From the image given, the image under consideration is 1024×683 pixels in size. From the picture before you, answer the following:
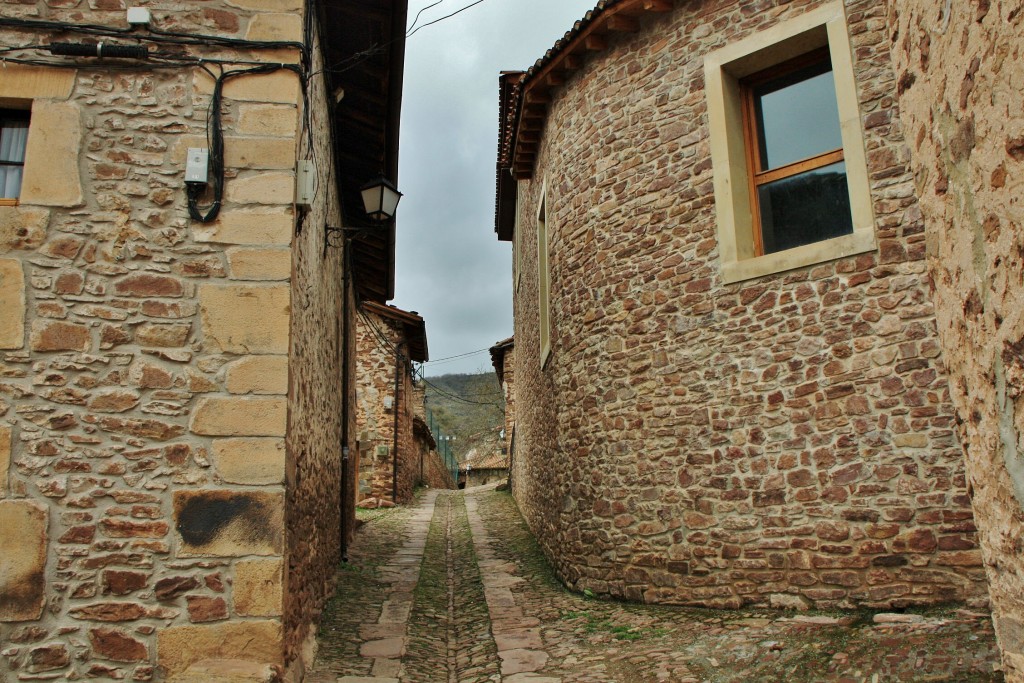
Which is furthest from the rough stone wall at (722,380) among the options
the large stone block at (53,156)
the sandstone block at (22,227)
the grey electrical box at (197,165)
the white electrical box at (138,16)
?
the sandstone block at (22,227)

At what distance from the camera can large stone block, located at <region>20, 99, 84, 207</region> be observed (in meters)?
4.24

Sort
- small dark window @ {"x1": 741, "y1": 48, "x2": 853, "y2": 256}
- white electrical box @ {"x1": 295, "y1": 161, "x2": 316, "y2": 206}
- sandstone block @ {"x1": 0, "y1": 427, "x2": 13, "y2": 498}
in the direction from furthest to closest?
small dark window @ {"x1": 741, "y1": 48, "x2": 853, "y2": 256} < white electrical box @ {"x1": 295, "y1": 161, "x2": 316, "y2": 206} < sandstone block @ {"x1": 0, "y1": 427, "x2": 13, "y2": 498}

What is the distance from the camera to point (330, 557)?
6895mm

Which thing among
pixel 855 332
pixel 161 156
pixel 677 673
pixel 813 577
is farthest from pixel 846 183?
pixel 161 156

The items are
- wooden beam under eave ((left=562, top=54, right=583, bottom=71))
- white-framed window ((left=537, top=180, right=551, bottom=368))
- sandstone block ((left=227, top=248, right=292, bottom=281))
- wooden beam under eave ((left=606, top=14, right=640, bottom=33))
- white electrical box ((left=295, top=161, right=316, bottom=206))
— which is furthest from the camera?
white-framed window ((left=537, top=180, right=551, bottom=368))

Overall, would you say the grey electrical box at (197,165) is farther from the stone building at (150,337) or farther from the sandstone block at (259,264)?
the sandstone block at (259,264)

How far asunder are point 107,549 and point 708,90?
5.41m

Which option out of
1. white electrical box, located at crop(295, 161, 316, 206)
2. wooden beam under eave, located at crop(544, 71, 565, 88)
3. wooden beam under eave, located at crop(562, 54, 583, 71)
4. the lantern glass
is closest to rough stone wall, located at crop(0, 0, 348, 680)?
white electrical box, located at crop(295, 161, 316, 206)

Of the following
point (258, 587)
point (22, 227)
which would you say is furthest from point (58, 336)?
point (258, 587)

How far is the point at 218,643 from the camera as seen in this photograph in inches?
153

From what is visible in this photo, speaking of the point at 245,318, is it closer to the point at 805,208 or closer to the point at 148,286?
the point at 148,286

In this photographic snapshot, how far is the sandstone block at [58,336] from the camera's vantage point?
409 cm

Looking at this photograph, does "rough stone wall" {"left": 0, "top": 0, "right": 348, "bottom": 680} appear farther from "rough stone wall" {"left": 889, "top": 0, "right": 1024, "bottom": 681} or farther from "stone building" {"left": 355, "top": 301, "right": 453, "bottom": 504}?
"stone building" {"left": 355, "top": 301, "right": 453, "bottom": 504}

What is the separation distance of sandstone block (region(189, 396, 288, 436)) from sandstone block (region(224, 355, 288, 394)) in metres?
0.05
